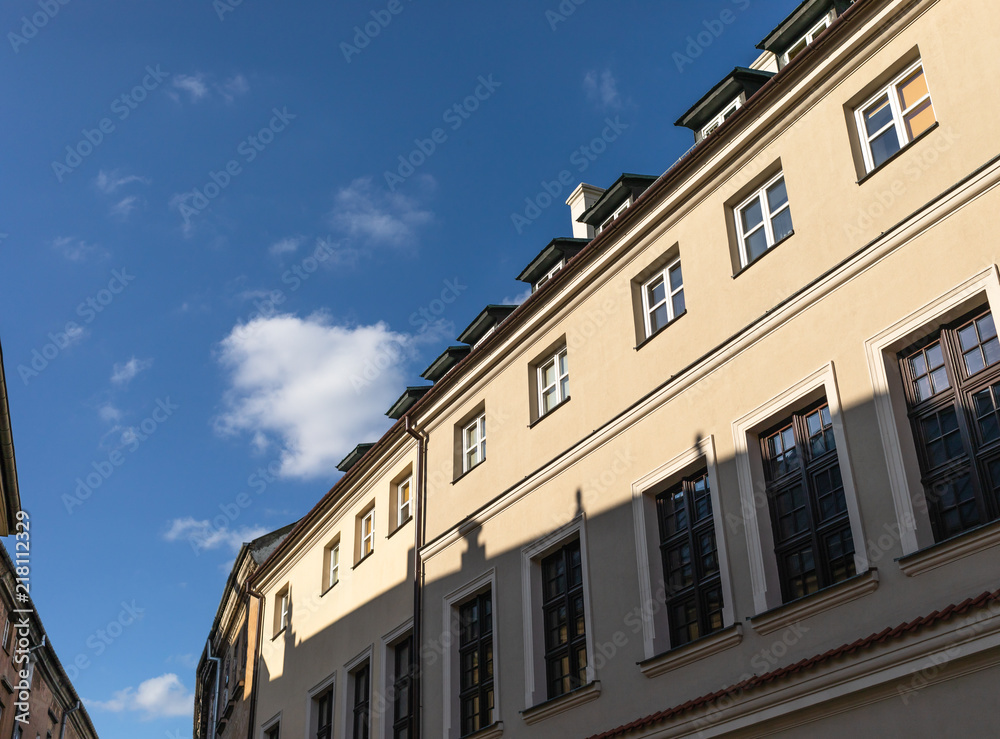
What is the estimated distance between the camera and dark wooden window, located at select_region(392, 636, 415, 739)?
775 inches

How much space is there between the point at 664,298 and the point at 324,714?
1351 cm

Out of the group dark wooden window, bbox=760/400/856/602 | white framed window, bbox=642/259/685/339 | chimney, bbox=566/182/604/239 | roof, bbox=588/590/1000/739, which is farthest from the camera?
chimney, bbox=566/182/604/239

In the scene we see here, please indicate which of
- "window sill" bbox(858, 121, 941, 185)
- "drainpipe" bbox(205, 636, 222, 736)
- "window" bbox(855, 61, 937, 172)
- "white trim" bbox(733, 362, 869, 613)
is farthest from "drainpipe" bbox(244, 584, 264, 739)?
"window" bbox(855, 61, 937, 172)

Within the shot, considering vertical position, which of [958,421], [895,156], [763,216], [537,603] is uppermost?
[763,216]

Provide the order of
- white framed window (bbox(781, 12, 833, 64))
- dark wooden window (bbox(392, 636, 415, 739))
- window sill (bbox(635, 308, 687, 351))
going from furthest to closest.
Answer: dark wooden window (bbox(392, 636, 415, 739)) → white framed window (bbox(781, 12, 833, 64)) → window sill (bbox(635, 308, 687, 351))

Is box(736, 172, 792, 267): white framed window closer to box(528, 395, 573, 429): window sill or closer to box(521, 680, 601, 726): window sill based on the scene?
box(528, 395, 573, 429): window sill

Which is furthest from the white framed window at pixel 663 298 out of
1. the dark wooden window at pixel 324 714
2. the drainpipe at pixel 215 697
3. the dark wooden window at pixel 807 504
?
the drainpipe at pixel 215 697

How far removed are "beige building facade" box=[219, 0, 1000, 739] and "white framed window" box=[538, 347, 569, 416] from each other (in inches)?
2.3

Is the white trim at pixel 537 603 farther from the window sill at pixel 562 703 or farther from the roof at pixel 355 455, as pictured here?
the roof at pixel 355 455

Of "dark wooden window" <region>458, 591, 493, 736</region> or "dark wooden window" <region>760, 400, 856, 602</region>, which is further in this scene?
"dark wooden window" <region>458, 591, 493, 736</region>

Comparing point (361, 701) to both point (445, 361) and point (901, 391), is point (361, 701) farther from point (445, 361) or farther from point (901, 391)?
point (901, 391)

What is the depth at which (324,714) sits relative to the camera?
2348 centimetres

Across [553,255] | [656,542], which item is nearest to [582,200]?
[553,255]

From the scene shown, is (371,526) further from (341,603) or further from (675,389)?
(675,389)
